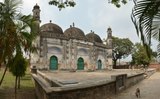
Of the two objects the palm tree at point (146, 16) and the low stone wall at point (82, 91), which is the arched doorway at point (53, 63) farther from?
the palm tree at point (146, 16)

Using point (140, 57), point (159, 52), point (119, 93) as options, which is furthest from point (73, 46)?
point (159, 52)

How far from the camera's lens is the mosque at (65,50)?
122 ft

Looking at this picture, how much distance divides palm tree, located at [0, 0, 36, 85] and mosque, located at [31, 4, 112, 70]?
23977mm

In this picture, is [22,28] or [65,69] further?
[65,69]

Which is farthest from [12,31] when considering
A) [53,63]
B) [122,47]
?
[122,47]

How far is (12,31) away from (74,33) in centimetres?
3265

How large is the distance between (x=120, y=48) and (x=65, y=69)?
2915 cm

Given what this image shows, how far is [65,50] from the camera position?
40031 millimetres

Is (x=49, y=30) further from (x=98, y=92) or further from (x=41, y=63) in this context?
(x=98, y=92)

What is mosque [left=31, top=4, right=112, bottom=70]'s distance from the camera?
37.3 metres

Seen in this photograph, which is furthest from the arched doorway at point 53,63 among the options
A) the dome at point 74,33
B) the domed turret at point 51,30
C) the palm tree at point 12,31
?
the palm tree at point 12,31

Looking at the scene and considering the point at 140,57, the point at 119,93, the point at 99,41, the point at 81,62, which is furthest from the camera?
the point at 140,57

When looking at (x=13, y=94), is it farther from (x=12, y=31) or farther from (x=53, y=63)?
(x=53, y=63)

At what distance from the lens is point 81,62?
43.0 m
